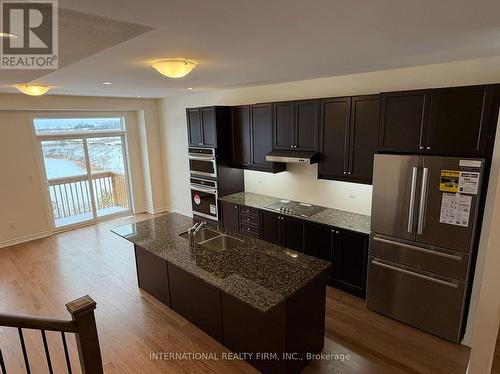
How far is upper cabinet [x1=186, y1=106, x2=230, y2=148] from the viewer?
4812 mm

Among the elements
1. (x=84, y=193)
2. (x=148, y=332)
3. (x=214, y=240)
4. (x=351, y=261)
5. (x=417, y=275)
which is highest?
(x=214, y=240)

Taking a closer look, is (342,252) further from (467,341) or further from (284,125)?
→ (284,125)

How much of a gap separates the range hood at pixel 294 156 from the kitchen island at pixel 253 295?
1299 mm

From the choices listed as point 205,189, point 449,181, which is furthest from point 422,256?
point 205,189

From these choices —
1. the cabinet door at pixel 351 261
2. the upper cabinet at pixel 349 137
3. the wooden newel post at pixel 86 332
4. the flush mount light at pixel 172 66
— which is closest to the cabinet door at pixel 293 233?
the cabinet door at pixel 351 261

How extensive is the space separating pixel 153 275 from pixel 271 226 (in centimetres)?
174

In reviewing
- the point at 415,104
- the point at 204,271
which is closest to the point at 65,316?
the point at 204,271

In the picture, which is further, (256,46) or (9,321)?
(256,46)

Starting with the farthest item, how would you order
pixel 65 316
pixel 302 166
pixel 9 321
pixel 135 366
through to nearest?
pixel 302 166 < pixel 65 316 < pixel 135 366 < pixel 9 321

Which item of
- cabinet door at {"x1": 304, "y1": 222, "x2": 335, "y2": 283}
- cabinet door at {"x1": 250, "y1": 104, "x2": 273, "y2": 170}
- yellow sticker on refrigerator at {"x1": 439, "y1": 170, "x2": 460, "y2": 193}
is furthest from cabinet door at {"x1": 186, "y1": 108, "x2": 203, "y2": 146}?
yellow sticker on refrigerator at {"x1": 439, "y1": 170, "x2": 460, "y2": 193}

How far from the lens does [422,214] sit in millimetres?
2799

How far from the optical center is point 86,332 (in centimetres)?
166

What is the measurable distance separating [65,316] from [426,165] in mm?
4232

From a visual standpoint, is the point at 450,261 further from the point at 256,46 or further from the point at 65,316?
the point at 65,316
